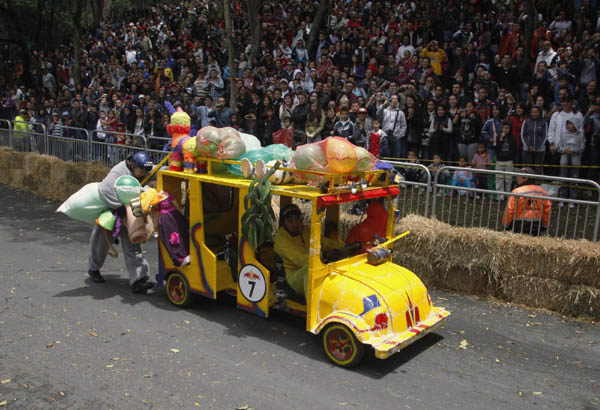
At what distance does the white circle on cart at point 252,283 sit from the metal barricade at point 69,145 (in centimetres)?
906

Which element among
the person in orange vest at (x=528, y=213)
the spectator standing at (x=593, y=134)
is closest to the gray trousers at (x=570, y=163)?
the spectator standing at (x=593, y=134)

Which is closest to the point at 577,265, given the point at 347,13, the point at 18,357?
the point at 18,357

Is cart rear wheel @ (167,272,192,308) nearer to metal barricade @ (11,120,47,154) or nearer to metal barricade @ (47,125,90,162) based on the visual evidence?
metal barricade @ (47,125,90,162)

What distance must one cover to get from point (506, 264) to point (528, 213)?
3.22 ft

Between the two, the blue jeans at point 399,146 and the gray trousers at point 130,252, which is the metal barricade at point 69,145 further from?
the blue jeans at point 399,146

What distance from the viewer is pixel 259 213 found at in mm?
6117

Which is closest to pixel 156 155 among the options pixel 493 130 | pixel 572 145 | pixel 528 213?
pixel 493 130

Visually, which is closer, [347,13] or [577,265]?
[577,265]

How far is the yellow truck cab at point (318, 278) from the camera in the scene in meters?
5.71

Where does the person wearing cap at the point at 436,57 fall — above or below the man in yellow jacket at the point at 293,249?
above

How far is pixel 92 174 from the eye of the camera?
43.0 ft

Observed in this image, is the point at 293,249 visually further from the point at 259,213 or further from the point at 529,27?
the point at 529,27

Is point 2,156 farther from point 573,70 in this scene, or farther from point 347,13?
point 573,70

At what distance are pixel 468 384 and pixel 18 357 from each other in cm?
447
